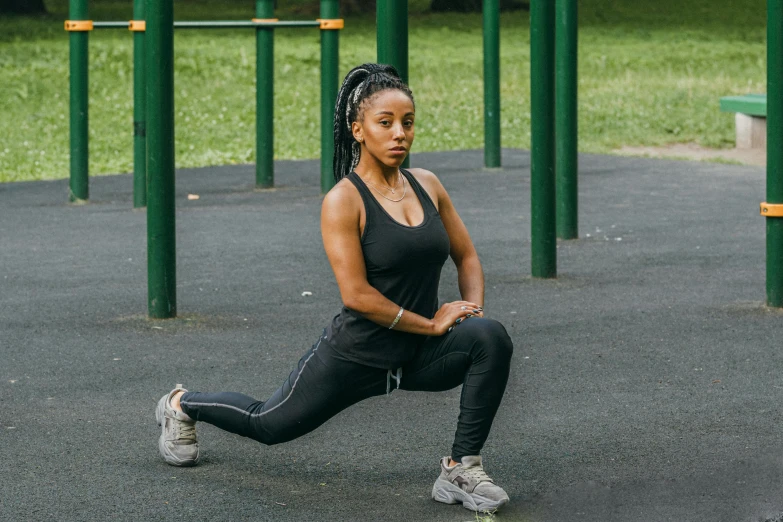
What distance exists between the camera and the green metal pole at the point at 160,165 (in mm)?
6715

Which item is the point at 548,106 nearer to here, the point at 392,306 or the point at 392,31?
the point at 392,31

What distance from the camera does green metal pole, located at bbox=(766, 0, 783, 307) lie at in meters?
6.81

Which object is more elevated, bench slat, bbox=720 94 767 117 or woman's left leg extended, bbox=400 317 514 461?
bench slat, bbox=720 94 767 117

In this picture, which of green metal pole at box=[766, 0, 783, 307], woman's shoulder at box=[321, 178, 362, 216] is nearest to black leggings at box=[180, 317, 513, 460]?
woman's shoulder at box=[321, 178, 362, 216]

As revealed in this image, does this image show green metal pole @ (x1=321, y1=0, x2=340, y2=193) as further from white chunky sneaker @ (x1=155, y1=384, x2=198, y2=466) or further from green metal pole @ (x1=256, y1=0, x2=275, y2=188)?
white chunky sneaker @ (x1=155, y1=384, x2=198, y2=466)

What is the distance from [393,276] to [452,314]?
202 mm

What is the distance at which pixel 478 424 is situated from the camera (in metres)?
4.00

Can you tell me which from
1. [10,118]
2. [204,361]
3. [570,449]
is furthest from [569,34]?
[10,118]

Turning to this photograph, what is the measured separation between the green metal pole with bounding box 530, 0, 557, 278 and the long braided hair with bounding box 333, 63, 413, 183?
382cm

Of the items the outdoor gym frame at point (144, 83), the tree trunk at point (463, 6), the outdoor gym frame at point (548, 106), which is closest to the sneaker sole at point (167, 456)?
the outdoor gym frame at point (548, 106)

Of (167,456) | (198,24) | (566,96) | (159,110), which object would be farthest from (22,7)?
(167,456)

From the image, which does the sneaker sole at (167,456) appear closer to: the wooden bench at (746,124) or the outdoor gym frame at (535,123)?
the outdoor gym frame at (535,123)

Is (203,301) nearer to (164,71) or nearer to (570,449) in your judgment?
(164,71)

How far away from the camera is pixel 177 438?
4457 mm
